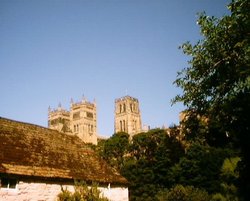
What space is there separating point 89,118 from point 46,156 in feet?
400

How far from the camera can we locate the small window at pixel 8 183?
1791 cm

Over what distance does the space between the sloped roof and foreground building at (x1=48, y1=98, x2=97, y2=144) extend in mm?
114439

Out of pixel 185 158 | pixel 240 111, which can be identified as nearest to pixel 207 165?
pixel 185 158

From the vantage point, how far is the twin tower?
5556 inches

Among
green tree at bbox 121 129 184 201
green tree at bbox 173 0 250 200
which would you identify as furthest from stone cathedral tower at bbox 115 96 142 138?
green tree at bbox 173 0 250 200

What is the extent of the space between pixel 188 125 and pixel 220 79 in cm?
467

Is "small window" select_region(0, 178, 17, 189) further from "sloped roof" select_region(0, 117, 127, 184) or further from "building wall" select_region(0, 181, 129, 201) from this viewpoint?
"sloped roof" select_region(0, 117, 127, 184)

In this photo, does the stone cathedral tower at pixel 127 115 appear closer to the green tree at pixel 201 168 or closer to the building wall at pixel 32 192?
the green tree at pixel 201 168

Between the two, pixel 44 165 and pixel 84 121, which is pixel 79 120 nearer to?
pixel 84 121

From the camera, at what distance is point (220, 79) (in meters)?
19.0

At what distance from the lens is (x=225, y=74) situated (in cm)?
1884

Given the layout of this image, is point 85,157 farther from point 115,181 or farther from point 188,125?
point 188,125

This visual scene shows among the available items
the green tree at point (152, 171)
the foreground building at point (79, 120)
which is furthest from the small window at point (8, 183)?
the foreground building at point (79, 120)

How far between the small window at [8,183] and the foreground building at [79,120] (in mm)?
121010
